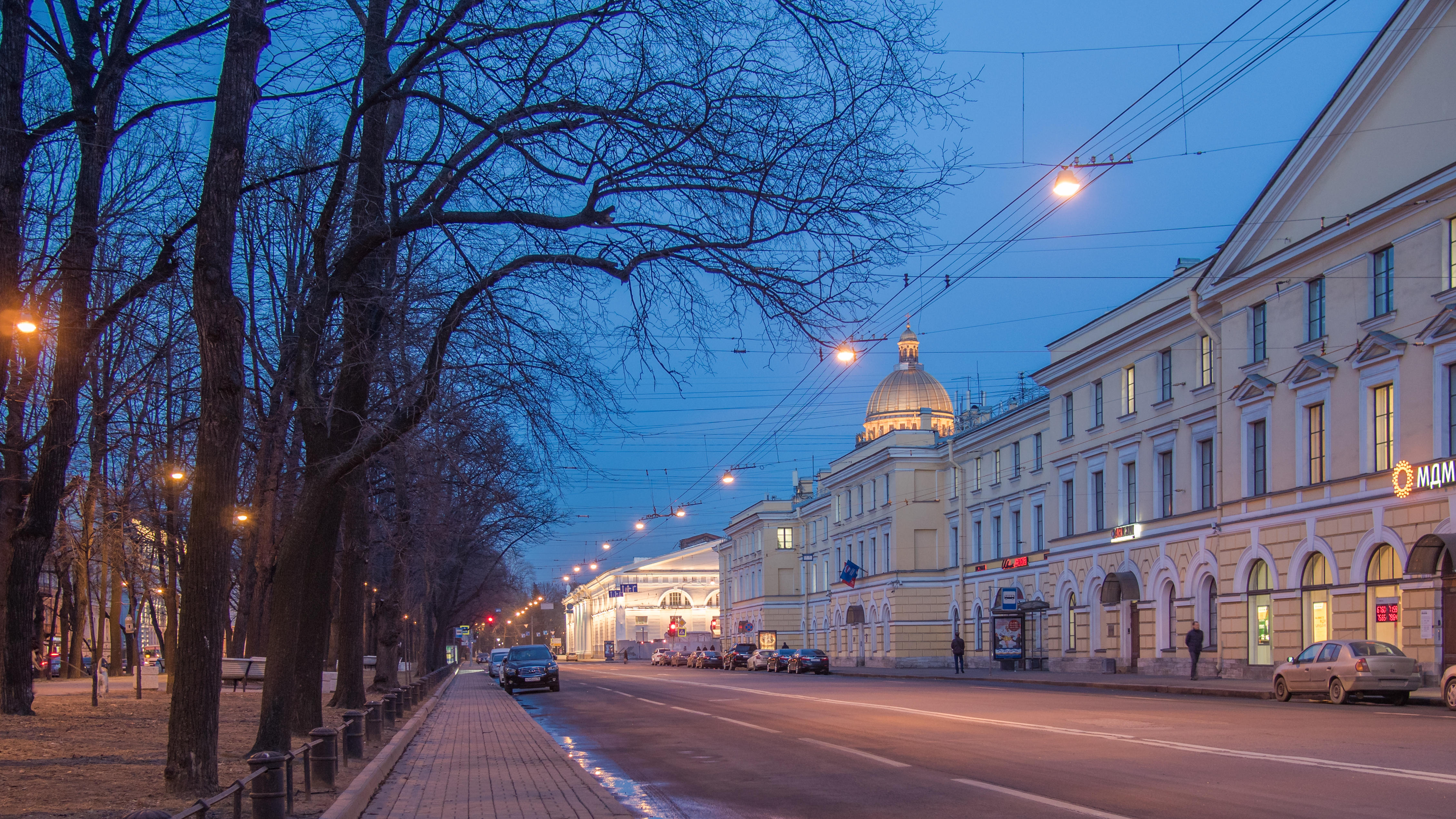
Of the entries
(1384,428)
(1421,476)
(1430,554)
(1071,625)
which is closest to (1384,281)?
(1384,428)

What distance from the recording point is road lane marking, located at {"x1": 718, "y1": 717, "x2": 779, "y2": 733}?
19891 mm

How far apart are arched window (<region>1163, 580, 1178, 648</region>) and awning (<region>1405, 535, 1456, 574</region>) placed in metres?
13.4

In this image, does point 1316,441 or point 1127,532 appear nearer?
point 1316,441

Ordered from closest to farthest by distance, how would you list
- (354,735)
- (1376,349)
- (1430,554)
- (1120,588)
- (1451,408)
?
(354,735)
(1430,554)
(1451,408)
(1376,349)
(1120,588)

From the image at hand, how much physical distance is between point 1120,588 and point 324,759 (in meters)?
38.2

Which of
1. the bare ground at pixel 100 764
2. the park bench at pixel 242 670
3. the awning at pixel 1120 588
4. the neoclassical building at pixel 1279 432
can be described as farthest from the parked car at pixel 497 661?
the bare ground at pixel 100 764

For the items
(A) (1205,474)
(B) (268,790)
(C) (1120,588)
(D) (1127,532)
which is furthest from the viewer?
(C) (1120,588)

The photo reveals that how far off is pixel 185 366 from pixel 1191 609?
31568 millimetres

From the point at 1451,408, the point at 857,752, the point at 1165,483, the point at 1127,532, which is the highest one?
the point at 1451,408

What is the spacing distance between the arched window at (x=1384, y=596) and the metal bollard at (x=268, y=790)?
28182 millimetres

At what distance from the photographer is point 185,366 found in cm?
2228

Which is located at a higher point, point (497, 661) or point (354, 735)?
point (354, 735)

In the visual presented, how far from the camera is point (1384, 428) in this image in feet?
102

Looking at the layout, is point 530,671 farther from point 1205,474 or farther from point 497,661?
point 1205,474
